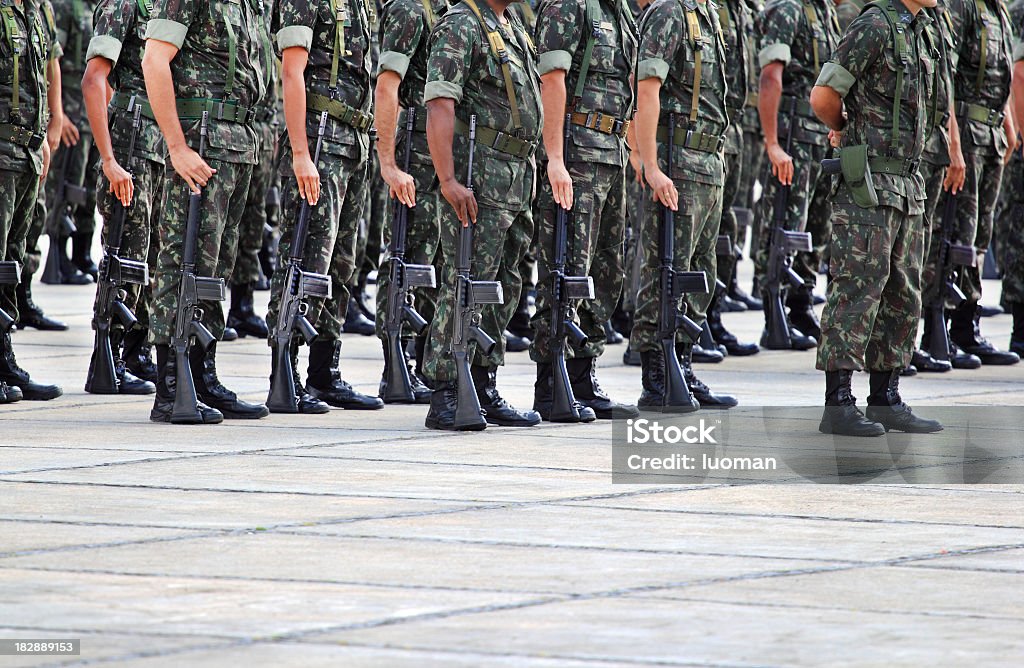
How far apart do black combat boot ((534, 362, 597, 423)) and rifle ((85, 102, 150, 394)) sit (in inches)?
78.0

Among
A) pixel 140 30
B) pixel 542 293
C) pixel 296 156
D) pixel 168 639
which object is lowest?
pixel 168 639

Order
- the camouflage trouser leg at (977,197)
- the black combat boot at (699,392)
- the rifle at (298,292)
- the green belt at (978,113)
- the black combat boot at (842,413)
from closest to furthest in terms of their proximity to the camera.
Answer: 1. the black combat boot at (842,413)
2. the rifle at (298,292)
3. the black combat boot at (699,392)
4. the green belt at (978,113)
5. the camouflage trouser leg at (977,197)

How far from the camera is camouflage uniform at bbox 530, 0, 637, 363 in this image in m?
8.69

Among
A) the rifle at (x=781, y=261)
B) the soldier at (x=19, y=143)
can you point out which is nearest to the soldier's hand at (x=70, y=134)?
the soldier at (x=19, y=143)

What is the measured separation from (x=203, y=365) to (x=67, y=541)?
3256mm

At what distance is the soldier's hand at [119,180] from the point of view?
943 cm

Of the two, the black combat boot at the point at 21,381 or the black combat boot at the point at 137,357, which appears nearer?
the black combat boot at the point at 21,381

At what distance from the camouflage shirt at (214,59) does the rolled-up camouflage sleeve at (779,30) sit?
4.17 m

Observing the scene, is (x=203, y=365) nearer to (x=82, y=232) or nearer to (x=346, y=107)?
(x=346, y=107)

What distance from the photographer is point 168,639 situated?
434 cm

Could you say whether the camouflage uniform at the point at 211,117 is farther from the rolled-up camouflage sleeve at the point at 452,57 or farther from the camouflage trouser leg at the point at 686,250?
the camouflage trouser leg at the point at 686,250

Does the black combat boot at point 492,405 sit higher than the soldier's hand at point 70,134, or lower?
lower

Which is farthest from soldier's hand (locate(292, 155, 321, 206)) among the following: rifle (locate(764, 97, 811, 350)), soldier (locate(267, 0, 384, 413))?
rifle (locate(764, 97, 811, 350))

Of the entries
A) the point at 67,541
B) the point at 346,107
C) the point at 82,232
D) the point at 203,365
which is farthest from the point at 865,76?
the point at 82,232
